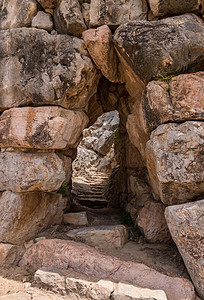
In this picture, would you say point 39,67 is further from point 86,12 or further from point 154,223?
point 154,223

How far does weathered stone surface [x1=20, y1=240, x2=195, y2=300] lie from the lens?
2344 mm

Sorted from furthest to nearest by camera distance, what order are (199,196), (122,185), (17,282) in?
1. (122,185)
2. (199,196)
3. (17,282)

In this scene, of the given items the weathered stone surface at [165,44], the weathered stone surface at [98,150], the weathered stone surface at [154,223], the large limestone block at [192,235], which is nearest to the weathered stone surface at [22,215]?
the weathered stone surface at [154,223]

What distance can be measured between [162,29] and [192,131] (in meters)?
1.32

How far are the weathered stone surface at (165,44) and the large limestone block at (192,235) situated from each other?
164 cm

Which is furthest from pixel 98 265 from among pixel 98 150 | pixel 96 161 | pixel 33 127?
pixel 98 150

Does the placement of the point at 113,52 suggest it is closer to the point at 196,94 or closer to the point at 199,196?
the point at 196,94

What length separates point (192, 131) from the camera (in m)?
2.59

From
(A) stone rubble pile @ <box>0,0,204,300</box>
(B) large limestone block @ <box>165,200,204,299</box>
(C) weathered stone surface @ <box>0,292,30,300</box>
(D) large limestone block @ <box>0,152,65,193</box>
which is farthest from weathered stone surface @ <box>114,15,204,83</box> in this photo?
(C) weathered stone surface @ <box>0,292,30,300</box>

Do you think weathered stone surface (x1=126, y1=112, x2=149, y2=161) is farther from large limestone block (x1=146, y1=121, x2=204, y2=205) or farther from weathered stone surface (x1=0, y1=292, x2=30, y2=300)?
weathered stone surface (x1=0, y1=292, x2=30, y2=300)

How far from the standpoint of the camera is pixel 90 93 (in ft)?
12.5

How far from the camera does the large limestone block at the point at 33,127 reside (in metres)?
3.12

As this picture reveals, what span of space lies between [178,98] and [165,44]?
2.23 feet

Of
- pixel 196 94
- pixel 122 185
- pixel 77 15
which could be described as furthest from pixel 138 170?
pixel 77 15
